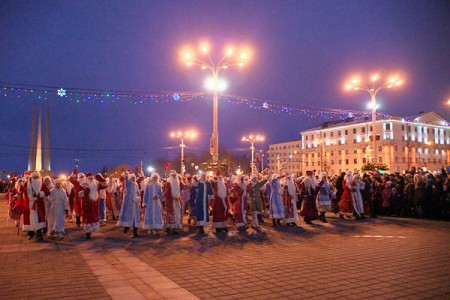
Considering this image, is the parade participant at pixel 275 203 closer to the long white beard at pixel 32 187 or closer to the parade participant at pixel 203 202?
the parade participant at pixel 203 202

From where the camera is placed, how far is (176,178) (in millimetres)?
12508

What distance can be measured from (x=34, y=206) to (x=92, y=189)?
61.8 inches

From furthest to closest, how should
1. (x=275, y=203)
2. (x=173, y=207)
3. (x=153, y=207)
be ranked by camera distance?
(x=275, y=203), (x=173, y=207), (x=153, y=207)

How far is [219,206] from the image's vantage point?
1230 centimetres

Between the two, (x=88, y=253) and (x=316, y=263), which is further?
(x=88, y=253)

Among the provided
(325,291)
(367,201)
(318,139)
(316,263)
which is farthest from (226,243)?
(318,139)

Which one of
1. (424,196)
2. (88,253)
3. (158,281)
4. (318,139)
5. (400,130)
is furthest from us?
(318,139)

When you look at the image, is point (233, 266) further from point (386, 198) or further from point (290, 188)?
point (386, 198)

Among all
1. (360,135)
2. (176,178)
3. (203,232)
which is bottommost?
(203,232)

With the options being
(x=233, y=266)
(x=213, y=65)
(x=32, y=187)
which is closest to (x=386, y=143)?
(x=213, y=65)

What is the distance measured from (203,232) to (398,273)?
650 cm

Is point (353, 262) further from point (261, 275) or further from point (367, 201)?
point (367, 201)

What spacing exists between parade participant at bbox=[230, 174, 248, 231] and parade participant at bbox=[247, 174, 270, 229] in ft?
1.06

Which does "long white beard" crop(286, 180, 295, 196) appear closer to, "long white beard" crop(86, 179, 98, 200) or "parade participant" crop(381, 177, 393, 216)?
"parade participant" crop(381, 177, 393, 216)
